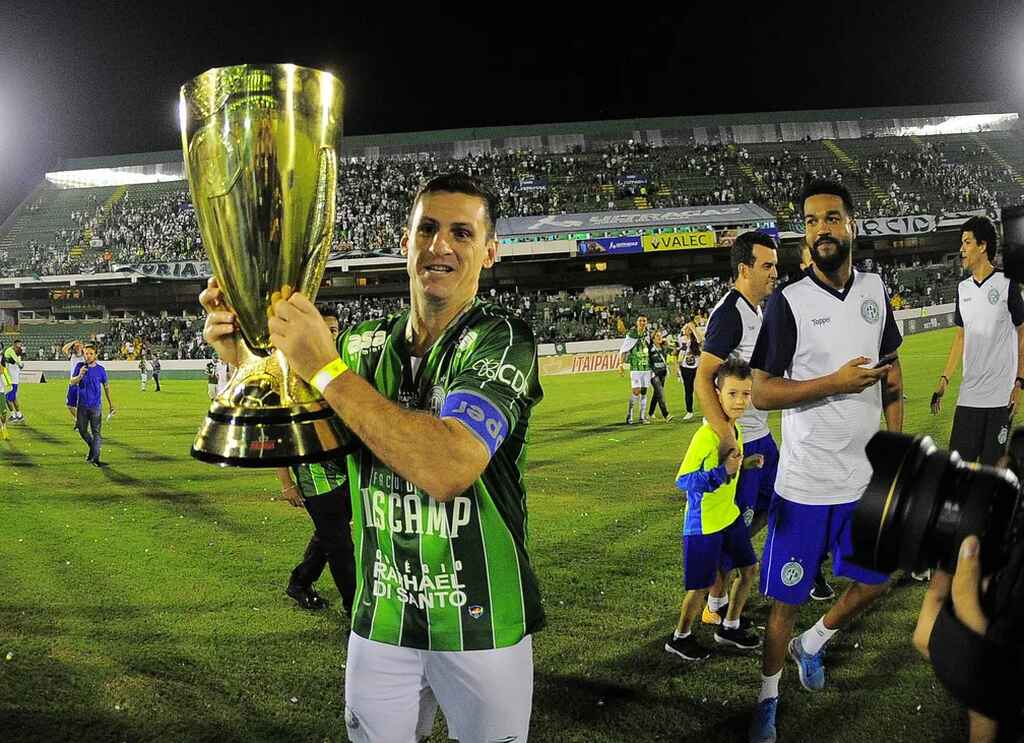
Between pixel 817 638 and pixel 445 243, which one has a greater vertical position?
pixel 445 243

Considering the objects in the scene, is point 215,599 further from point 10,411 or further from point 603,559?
point 10,411

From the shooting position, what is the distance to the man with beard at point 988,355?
4.84 meters

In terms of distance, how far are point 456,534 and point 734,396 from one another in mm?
2408

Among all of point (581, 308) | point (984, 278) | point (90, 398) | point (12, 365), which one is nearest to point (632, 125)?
point (581, 308)

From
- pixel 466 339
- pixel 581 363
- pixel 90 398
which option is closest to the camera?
pixel 466 339

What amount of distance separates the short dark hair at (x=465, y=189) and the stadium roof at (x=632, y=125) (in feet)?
116

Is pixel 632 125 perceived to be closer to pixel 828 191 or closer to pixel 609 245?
pixel 609 245

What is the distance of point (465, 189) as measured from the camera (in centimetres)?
160

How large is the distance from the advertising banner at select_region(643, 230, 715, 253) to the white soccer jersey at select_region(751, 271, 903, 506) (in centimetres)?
2603

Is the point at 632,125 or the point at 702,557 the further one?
the point at 632,125

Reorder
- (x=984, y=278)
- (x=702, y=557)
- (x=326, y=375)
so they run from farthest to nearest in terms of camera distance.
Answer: (x=984, y=278) → (x=702, y=557) → (x=326, y=375)

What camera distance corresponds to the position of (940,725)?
2.99 metres

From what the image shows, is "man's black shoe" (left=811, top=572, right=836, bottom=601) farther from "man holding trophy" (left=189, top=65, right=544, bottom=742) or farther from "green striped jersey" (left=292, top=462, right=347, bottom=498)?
"man holding trophy" (left=189, top=65, right=544, bottom=742)

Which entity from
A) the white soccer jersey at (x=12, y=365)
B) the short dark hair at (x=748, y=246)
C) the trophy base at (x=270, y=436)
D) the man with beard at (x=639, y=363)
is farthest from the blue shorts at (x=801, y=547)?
the white soccer jersey at (x=12, y=365)
